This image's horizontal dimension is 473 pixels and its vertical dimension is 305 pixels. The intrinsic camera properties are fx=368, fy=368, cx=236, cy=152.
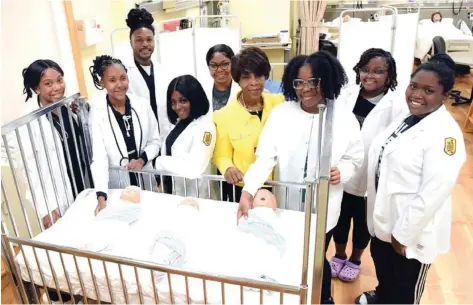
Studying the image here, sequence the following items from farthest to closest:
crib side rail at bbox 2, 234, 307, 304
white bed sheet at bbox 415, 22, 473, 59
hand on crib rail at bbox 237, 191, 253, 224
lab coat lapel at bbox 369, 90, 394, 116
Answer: white bed sheet at bbox 415, 22, 473, 59 < lab coat lapel at bbox 369, 90, 394, 116 < hand on crib rail at bbox 237, 191, 253, 224 < crib side rail at bbox 2, 234, 307, 304

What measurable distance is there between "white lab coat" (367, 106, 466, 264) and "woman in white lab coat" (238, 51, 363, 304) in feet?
0.50

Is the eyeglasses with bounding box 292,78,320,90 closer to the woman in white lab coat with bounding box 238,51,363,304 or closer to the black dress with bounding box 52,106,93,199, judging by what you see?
the woman in white lab coat with bounding box 238,51,363,304

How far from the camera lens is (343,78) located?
1374 millimetres

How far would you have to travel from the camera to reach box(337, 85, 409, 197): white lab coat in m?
1.61

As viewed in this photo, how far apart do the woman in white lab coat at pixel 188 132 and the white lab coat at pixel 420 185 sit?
71 centimetres

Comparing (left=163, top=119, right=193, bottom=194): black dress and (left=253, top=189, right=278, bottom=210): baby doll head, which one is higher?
(left=163, top=119, right=193, bottom=194): black dress

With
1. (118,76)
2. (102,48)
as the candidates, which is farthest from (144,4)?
(118,76)

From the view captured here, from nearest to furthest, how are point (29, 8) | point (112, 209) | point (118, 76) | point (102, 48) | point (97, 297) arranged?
1. point (97, 297)
2. point (112, 209)
3. point (118, 76)
4. point (29, 8)
5. point (102, 48)

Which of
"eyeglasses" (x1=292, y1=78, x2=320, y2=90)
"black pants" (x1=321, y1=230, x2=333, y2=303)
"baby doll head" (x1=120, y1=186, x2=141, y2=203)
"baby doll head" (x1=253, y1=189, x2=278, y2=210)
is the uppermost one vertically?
"eyeglasses" (x1=292, y1=78, x2=320, y2=90)

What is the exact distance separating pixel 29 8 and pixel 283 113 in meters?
1.75

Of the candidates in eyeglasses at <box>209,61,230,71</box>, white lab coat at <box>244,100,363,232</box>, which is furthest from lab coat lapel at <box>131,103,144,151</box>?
white lab coat at <box>244,100,363,232</box>

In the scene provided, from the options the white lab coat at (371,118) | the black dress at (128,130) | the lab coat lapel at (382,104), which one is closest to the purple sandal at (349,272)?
the white lab coat at (371,118)

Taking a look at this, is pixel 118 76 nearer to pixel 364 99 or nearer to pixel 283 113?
pixel 283 113

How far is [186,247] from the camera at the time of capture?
4.28 ft
